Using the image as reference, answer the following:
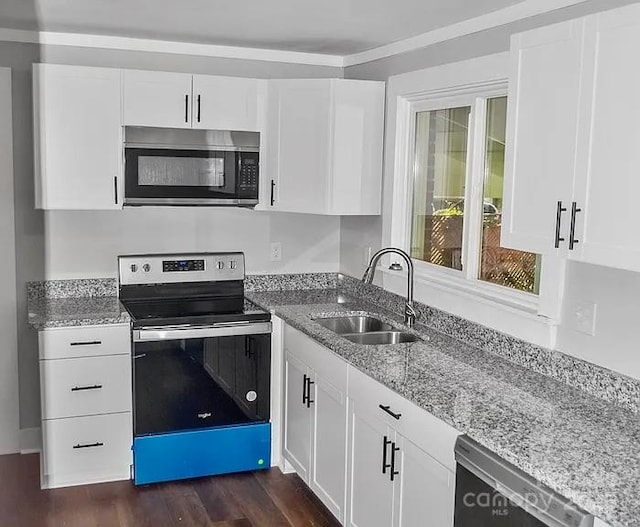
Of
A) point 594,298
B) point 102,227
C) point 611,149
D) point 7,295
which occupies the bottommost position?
point 7,295

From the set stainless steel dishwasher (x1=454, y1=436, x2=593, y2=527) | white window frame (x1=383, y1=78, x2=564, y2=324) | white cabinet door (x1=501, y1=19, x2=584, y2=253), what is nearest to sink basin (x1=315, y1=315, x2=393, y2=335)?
white window frame (x1=383, y1=78, x2=564, y2=324)

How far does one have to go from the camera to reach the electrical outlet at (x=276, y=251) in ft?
14.9

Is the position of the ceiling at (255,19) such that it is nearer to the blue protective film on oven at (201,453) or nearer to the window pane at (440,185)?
the window pane at (440,185)

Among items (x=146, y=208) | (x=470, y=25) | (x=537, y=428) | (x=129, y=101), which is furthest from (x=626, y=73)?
(x=146, y=208)

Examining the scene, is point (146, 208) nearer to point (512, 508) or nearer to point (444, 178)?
point (444, 178)

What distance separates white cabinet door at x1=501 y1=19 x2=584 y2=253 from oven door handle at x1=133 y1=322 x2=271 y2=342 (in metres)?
1.73

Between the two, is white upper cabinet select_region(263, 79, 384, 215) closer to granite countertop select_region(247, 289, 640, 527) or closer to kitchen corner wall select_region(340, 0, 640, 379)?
kitchen corner wall select_region(340, 0, 640, 379)

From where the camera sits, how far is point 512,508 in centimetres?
204

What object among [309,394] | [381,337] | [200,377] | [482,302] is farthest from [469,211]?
[200,377]

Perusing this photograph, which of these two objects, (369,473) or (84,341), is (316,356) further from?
(84,341)

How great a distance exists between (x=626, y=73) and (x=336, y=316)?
2.16 m

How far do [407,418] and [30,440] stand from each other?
251cm

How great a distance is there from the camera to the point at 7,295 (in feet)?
13.2

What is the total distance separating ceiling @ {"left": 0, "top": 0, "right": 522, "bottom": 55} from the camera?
311 centimetres
